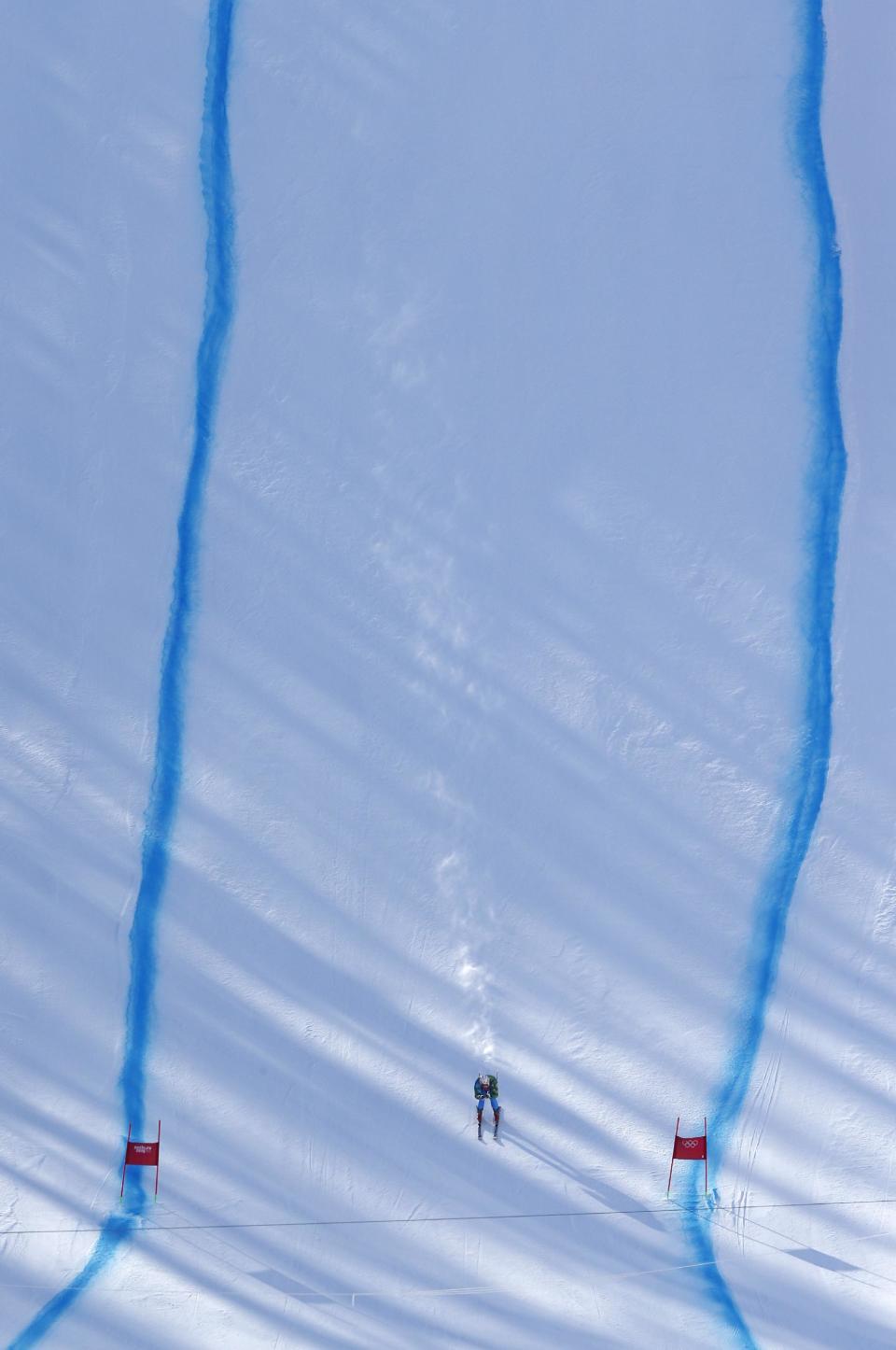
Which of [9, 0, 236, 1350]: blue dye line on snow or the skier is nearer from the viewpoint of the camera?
the skier

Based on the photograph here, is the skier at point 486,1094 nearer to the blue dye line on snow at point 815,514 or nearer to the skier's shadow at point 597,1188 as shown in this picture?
Answer: the skier's shadow at point 597,1188

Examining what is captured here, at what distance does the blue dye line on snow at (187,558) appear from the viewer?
21.2 feet

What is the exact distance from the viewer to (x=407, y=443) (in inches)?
258

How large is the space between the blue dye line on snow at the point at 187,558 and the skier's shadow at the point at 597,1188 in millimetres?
1845

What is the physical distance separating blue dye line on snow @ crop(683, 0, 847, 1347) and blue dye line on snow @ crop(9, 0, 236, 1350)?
277cm

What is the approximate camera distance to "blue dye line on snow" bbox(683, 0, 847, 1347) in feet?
21.5

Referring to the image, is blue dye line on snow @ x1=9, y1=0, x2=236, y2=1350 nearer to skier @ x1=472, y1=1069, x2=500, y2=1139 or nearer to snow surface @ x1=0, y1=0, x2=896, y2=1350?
snow surface @ x1=0, y1=0, x2=896, y2=1350

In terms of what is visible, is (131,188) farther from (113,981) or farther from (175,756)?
(113,981)

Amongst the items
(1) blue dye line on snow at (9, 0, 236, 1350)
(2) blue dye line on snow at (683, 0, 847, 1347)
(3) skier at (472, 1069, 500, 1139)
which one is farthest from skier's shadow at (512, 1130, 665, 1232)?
(1) blue dye line on snow at (9, 0, 236, 1350)

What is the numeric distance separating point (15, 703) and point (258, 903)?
1502 millimetres

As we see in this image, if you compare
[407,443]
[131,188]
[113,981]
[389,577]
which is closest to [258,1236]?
[113,981]

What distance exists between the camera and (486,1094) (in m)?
6.30

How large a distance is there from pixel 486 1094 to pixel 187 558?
288 centimetres

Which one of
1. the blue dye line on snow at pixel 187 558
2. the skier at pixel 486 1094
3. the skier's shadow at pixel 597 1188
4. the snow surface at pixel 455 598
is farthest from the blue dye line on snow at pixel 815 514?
the blue dye line on snow at pixel 187 558
